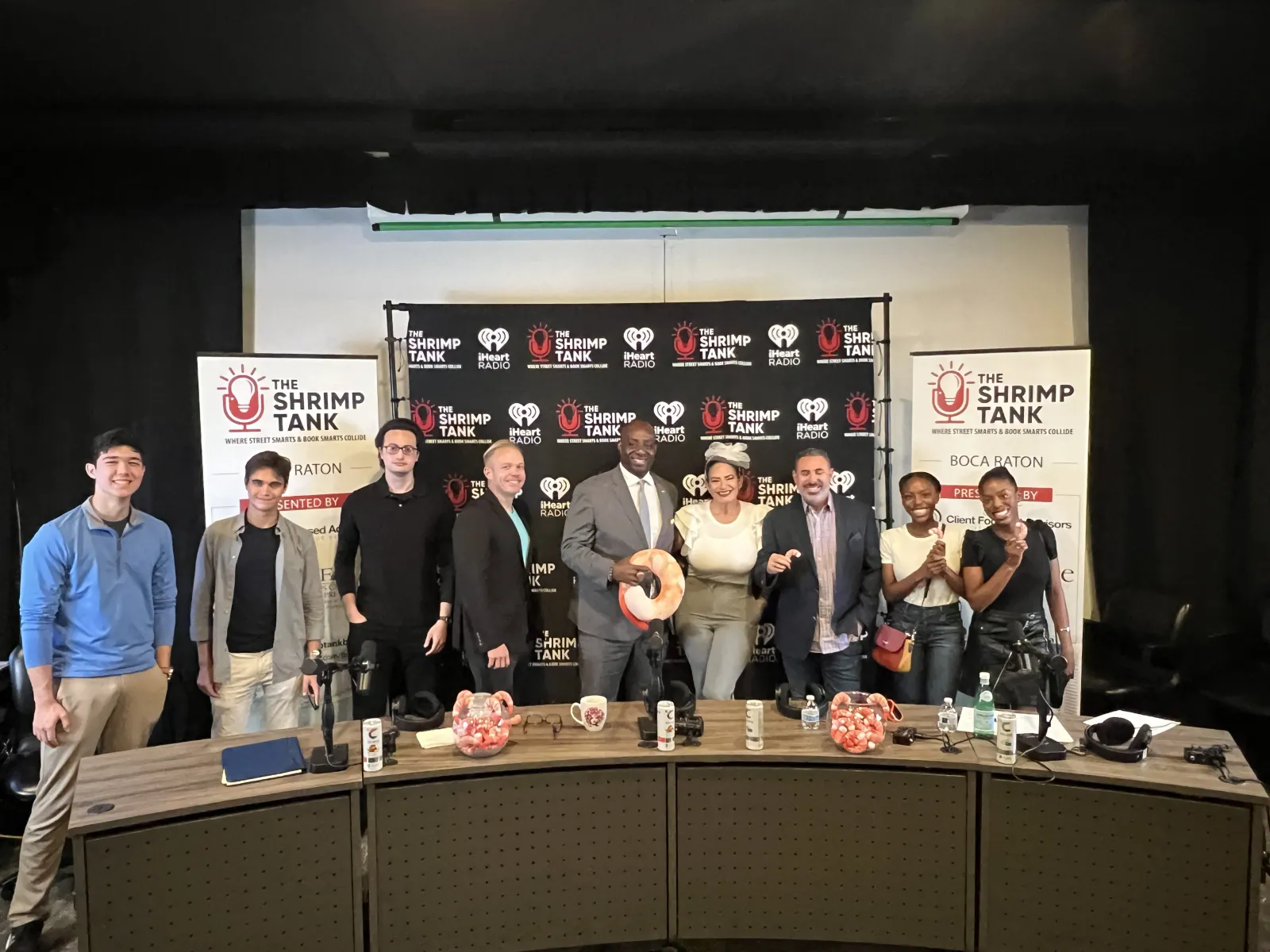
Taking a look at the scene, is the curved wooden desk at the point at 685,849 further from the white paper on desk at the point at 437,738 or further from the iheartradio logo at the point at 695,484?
the iheartradio logo at the point at 695,484

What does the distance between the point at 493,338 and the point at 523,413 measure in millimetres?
441

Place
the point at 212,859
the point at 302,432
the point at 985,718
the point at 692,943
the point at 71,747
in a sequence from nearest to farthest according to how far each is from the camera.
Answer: the point at 212,859 < the point at 985,718 < the point at 692,943 < the point at 71,747 < the point at 302,432

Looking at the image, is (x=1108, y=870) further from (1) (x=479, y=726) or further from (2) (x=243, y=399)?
(2) (x=243, y=399)

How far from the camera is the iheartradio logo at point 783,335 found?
4.29m

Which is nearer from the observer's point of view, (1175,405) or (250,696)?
(250,696)

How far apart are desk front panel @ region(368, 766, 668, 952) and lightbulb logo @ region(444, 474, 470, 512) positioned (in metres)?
1.99

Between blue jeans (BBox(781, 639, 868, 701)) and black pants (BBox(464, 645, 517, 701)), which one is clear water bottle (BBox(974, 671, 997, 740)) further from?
black pants (BBox(464, 645, 517, 701))

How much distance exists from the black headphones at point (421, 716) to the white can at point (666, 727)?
81 centimetres

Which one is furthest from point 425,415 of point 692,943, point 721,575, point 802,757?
point 692,943

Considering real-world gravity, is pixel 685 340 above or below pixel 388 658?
above

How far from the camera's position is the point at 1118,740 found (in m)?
2.62

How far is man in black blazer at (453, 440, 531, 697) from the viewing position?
3.69m

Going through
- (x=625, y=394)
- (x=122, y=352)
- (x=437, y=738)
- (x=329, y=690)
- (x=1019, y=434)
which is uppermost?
(x=122, y=352)

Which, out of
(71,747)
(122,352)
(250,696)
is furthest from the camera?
(122,352)
